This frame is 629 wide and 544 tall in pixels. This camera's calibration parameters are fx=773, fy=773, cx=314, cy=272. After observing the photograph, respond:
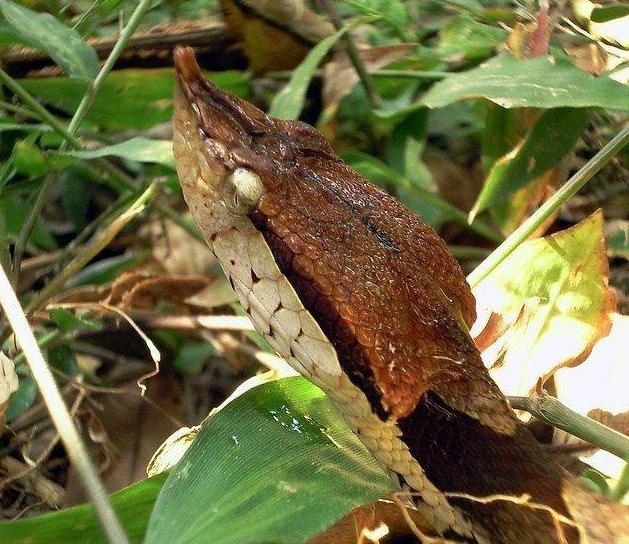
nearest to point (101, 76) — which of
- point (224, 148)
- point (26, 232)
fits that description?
point (26, 232)

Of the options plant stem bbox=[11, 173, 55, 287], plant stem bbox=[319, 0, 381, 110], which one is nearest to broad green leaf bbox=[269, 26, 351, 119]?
plant stem bbox=[319, 0, 381, 110]

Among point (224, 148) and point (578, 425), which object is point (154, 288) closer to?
point (224, 148)

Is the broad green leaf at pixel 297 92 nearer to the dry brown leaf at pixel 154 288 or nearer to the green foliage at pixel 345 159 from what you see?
the green foliage at pixel 345 159

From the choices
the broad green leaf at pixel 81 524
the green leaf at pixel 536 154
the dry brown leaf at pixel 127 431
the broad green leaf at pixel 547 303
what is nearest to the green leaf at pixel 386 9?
the green leaf at pixel 536 154

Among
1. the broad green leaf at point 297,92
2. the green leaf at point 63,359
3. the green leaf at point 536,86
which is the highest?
the green leaf at point 536,86

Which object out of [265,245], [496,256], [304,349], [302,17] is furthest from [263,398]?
[302,17]

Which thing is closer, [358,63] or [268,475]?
[268,475]

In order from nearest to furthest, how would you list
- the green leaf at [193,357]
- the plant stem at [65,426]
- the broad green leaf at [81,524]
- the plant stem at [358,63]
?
the plant stem at [65,426]
the broad green leaf at [81,524]
the green leaf at [193,357]
the plant stem at [358,63]
